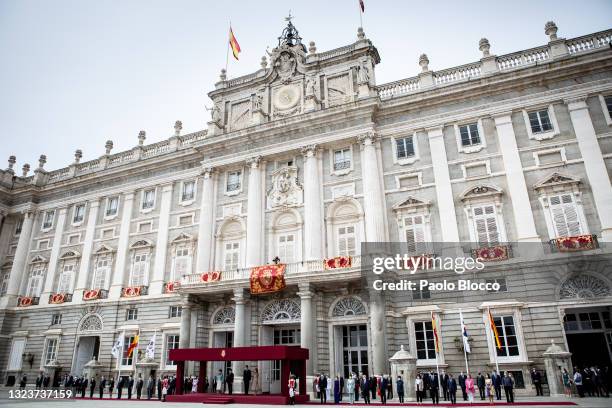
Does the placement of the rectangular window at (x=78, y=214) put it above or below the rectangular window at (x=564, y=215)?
above

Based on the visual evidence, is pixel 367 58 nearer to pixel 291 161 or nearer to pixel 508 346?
pixel 291 161

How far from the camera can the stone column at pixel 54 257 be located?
117 feet

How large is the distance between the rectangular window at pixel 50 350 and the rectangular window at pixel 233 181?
699 inches

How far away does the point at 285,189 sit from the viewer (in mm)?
29594

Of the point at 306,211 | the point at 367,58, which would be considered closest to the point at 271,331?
the point at 306,211

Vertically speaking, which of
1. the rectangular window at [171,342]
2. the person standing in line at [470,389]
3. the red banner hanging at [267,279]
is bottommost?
the person standing in line at [470,389]

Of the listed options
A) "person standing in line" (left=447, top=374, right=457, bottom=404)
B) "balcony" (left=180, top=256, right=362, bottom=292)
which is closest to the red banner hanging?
"balcony" (left=180, top=256, right=362, bottom=292)

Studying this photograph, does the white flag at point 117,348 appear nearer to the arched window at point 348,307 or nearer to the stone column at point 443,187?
the arched window at point 348,307

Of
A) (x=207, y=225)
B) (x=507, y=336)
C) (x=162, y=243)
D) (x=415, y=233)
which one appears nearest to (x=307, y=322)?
(x=415, y=233)

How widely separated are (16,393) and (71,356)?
570 cm

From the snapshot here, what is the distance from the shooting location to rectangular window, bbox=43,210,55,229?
1527 inches

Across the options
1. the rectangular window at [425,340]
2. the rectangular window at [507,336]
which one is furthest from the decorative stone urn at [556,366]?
the rectangular window at [425,340]

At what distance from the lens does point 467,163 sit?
25.5 meters

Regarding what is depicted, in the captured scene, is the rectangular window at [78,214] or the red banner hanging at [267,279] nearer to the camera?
the red banner hanging at [267,279]
